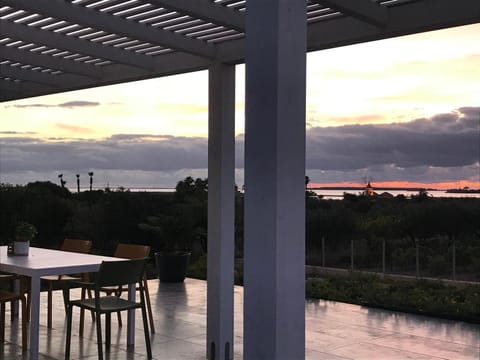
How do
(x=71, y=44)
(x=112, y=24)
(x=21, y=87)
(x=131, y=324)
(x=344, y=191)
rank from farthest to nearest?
(x=344, y=191), (x=21, y=87), (x=131, y=324), (x=71, y=44), (x=112, y=24)

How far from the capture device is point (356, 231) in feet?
46.9

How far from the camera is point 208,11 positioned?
175 inches

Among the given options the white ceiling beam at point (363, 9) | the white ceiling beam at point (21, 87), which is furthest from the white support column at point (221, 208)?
the white ceiling beam at point (21, 87)

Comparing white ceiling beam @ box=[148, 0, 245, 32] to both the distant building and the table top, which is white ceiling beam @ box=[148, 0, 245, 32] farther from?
the distant building

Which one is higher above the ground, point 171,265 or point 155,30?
point 155,30

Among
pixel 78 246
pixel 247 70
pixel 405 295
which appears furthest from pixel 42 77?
pixel 405 295

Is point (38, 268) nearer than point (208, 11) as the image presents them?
No

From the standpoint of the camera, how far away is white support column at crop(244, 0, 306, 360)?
237cm

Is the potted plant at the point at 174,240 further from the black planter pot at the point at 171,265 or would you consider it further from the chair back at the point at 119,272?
the chair back at the point at 119,272

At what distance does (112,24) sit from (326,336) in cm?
393

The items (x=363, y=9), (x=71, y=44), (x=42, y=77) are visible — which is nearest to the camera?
(x=363, y=9)

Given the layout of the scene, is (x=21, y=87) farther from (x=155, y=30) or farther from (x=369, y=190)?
(x=369, y=190)

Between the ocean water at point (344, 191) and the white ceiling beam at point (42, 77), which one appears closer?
the white ceiling beam at point (42, 77)

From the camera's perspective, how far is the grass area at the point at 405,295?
783 cm
